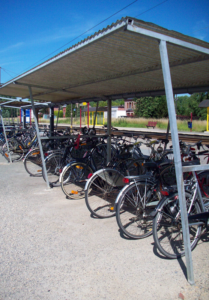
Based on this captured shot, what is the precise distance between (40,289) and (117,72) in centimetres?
330

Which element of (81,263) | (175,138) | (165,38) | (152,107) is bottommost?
(81,263)

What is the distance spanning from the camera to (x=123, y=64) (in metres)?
3.68

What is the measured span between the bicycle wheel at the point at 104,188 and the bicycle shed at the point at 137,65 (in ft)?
5.57

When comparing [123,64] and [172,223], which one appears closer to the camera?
[172,223]

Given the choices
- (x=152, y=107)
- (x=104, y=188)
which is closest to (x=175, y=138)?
(x=104, y=188)

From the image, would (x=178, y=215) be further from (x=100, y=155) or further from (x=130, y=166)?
(x=100, y=155)

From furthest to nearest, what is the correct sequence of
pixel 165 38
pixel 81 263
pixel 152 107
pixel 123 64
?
pixel 152 107, pixel 123 64, pixel 81 263, pixel 165 38

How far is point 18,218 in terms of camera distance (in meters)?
4.16

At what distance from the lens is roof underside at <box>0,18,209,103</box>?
8.38ft

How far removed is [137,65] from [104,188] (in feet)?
6.74

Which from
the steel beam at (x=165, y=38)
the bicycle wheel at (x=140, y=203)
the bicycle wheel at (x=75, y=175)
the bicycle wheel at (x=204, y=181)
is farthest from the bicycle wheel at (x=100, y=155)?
the steel beam at (x=165, y=38)

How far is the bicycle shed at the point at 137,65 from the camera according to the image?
2.45 m

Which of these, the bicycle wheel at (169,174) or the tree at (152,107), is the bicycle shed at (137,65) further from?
the tree at (152,107)

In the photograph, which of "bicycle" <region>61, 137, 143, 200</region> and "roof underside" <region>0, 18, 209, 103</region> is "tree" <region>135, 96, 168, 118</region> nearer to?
"roof underside" <region>0, 18, 209, 103</region>
